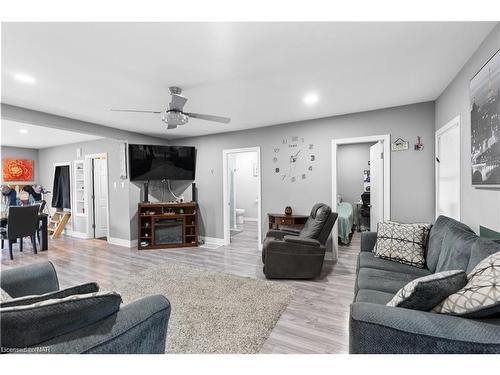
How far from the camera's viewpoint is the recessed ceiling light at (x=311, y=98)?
9.40ft

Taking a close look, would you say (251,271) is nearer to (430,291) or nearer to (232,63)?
(430,291)

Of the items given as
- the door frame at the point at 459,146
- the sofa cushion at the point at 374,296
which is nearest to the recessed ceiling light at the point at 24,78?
the sofa cushion at the point at 374,296

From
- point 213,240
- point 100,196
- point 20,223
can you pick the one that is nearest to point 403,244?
point 213,240

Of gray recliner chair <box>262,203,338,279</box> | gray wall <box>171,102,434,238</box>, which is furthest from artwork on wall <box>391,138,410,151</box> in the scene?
gray recliner chair <box>262,203,338,279</box>

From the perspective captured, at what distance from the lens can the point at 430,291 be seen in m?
1.09

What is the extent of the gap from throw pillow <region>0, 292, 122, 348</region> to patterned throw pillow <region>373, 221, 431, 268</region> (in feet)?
7.77

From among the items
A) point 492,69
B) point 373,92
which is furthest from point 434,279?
point 373,92

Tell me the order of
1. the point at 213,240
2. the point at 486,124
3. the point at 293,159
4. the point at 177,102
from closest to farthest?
the point at 486,124 → the point at 177,102 → the point at 293,159 → the point at 213,240

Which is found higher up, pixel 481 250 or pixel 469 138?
pixel 469 138

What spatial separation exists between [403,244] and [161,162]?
4.50 meters

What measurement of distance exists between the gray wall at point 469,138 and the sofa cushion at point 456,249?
211 millimetres

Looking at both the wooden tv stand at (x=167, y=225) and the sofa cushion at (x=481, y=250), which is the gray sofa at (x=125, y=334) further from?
the wooden tv stand at (x=167, y=225)

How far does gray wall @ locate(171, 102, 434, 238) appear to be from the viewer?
10.6 feet

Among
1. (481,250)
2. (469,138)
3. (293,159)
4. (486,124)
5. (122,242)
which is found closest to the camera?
(481,250)
